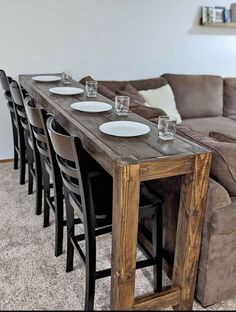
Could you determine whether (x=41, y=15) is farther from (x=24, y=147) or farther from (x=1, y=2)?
(x=24, y=147)

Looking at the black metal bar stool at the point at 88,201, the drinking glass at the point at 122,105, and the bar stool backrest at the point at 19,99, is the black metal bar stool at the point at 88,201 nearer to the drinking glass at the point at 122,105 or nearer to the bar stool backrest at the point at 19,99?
the drinking glass at the point at 122,105

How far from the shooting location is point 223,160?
5.80 ft

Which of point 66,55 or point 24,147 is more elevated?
point 66,55

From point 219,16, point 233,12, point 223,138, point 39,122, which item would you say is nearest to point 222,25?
point 219,16

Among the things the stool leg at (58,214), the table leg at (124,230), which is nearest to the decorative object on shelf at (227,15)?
the stool leg at (58,214)

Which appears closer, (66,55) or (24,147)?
(24,147)

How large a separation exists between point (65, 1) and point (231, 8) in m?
2.02

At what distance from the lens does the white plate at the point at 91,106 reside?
2316mm

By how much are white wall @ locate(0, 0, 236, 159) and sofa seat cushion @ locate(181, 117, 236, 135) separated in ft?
2.62

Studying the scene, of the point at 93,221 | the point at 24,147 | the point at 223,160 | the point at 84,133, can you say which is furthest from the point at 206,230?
the point at 24,147

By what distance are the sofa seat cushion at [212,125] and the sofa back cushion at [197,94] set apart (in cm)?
12

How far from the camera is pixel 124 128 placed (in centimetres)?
199

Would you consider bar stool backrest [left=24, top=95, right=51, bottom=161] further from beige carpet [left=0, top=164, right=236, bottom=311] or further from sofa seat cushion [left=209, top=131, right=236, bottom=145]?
sofa seat cushion [left=209, top=131, right=236, bottom=145]

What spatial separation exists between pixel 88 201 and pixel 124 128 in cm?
48
